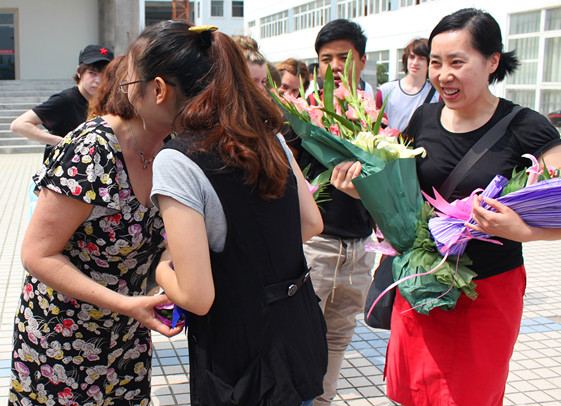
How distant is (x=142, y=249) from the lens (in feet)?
6.59

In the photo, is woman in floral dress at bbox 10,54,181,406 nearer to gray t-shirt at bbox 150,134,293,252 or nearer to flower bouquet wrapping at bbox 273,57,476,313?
gray t-shirt at bbox 150,134,293,252

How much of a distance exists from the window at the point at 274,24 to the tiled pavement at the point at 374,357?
4221 centimetres

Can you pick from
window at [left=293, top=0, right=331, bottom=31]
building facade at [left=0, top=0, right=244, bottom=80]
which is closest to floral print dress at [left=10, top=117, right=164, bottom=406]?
building facade at [left=0, top=0, right=244, bottom=80]

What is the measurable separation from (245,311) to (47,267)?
0.65 meters

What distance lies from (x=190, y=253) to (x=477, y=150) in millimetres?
1333

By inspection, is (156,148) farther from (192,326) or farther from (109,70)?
(192,326)

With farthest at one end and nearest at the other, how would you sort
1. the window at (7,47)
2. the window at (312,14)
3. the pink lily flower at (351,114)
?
the window at (312,14) → the window at (7,47) → the pink lily flower at (351,114)

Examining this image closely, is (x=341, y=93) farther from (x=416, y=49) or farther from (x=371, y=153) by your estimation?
(x=416, y=49)

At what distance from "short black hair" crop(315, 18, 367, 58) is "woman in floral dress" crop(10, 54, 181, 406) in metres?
1.74

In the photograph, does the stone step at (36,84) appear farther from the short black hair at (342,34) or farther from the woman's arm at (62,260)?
the woman's arm at (62,260)

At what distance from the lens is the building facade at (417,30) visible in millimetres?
18844

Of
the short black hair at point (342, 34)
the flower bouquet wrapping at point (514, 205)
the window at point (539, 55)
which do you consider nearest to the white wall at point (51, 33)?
the window at point (539, 55)

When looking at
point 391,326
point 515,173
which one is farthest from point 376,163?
point 391,326

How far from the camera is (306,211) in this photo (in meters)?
1.82
